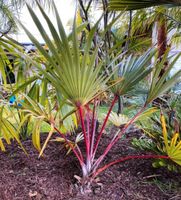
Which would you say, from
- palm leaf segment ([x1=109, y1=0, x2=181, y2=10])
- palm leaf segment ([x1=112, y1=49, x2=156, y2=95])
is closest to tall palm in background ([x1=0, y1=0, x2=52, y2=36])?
palm leaf segment ([x1=109, y1=0, x2=181, y2=10])

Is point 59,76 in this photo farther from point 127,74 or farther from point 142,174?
point 142,174

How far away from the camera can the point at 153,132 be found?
1911 mm

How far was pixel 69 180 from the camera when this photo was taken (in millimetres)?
1682

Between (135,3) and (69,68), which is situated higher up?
(135,3)

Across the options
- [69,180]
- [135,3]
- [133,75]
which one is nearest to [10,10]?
[135,3]

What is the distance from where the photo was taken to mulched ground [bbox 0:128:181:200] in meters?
1.51

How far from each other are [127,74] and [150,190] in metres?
0.87

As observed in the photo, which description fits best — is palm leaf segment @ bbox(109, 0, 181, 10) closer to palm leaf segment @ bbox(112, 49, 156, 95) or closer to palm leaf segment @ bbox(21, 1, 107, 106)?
palm leaf segment @ bbox(112, 49, 156, 95)

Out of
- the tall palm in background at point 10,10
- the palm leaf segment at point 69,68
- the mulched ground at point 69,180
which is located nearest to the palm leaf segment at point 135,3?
the palm leaf segment at point 69,68

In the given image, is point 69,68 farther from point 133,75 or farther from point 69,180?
point 69,180

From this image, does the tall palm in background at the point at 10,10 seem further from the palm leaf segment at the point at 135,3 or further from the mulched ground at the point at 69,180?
the mulched ground at the point at 69,180

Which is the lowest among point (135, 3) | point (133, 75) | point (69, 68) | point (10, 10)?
point (133, 75)

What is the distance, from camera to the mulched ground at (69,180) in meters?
1.51

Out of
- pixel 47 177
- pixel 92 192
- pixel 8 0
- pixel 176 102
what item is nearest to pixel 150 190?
pixel 92 192
